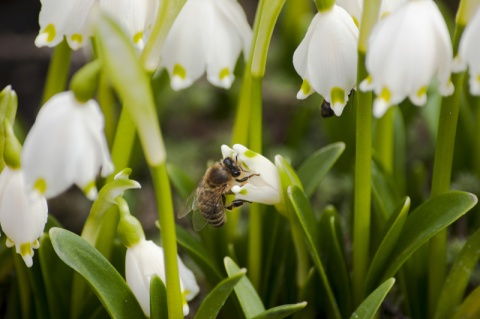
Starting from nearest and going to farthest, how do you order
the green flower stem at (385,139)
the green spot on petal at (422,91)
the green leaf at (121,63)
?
the green leaf at (121,63) < the green spot on petal at (422,91) < the green flower stem at (385,139)

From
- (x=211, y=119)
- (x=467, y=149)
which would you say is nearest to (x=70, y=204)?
(x=211, y=119)

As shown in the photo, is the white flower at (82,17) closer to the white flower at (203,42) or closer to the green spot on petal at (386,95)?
the white flower at (203,42)

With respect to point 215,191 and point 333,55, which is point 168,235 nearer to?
point 215,191

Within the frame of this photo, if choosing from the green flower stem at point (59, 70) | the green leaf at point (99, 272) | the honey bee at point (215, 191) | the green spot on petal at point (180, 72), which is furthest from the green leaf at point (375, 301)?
the green flower stem at point (59, 70)

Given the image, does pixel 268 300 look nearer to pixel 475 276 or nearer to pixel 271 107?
pixel 475 276

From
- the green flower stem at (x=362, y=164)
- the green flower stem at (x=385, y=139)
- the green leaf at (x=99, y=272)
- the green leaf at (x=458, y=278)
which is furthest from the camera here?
the green flower stem at (x=385, y=139)

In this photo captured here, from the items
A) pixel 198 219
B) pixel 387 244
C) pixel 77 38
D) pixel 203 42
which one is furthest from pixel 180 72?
pixel 387 244
